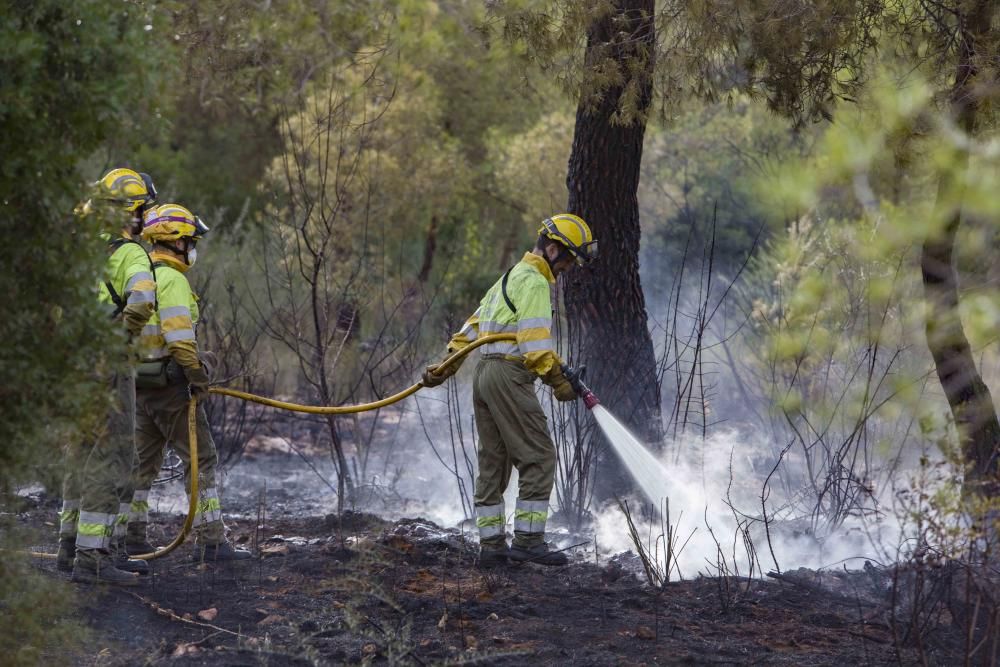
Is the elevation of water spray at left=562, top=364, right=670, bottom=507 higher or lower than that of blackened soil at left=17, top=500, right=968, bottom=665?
higher

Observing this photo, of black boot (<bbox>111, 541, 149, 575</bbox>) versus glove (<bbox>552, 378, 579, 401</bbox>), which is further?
glove (<bbox>552, 378, 579, 401</bbox>)

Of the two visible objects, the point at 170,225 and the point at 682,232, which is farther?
the point at 682,232

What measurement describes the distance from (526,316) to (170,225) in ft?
6.21

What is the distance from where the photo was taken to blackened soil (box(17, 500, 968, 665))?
4.48 meters

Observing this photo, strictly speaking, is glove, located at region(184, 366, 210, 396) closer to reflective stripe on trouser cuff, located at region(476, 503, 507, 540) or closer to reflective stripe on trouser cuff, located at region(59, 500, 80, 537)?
reflective stripe on trouser cuff, located at region(59, 500, 80, 537)

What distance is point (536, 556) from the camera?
613cm

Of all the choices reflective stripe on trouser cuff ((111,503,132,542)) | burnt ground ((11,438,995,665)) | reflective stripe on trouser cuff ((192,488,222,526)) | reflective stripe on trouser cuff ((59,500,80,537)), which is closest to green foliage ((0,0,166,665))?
burnt ground ((11,438,995,665))

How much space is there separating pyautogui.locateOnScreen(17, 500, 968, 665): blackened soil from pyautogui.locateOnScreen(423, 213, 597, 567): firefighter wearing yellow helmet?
0.58ft

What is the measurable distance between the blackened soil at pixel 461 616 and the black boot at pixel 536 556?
6 centimetres

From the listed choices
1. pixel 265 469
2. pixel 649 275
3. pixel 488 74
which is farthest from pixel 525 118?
pixel 265 469

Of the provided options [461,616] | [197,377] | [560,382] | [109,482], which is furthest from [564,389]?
[109,482]

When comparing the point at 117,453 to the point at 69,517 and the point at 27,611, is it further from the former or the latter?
the point at 27,611

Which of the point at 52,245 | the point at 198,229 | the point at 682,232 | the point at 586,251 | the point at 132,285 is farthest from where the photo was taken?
the point at 682,232

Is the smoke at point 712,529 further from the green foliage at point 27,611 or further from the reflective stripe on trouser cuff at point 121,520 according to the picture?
the green foliage at point 27,611
